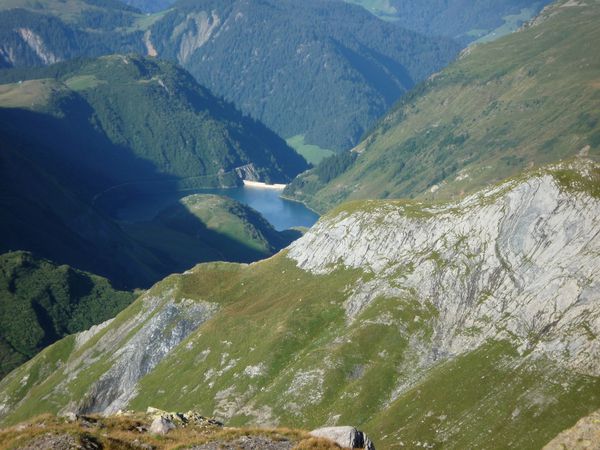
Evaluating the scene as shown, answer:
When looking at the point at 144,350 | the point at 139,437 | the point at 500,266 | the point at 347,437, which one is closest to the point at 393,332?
the point at 500,266

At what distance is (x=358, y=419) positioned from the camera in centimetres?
12888

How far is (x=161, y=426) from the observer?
6988cm

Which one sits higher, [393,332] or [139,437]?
[139,437]

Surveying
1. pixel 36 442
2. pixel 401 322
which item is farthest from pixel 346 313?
pixel 36 442

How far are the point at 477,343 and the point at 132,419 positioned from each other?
3108 inches

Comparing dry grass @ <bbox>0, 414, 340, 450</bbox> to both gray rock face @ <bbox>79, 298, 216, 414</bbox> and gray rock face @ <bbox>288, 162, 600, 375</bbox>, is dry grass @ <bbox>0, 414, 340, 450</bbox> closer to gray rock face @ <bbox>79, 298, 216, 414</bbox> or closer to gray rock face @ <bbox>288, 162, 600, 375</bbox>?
gray rock face @ <bbox>288, 162, 600, 375</bbox>

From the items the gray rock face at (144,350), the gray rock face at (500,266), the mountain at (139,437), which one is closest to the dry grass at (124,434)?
the mountain at (139,437)

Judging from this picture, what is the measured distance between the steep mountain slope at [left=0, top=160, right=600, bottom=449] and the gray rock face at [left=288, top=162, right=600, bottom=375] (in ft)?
0.93

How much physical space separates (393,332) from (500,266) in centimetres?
2426

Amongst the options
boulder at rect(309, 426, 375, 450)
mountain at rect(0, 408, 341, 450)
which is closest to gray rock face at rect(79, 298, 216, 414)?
mountain at rect(0, 408, 341, 450)

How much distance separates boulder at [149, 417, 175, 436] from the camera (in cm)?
6932

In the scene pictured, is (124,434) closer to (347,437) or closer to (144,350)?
(347,437)

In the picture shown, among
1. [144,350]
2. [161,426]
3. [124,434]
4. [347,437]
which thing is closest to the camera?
[347,437]

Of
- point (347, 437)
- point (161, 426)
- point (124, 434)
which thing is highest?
point (124, 434)
